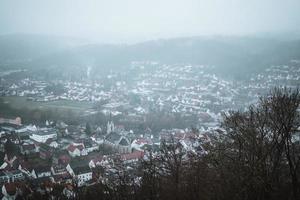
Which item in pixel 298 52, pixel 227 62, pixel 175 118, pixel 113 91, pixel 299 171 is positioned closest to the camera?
pixel 299 171

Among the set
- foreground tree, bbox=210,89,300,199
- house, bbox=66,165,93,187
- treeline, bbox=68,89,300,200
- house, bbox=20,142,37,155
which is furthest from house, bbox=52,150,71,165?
foreground tree, bbox=210,89,300,199

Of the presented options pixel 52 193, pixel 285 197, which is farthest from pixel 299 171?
pixel 52 193

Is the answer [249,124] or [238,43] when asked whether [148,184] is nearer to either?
[249,124]

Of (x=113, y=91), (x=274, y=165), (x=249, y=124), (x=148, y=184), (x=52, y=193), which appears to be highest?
(x=249, y=124)

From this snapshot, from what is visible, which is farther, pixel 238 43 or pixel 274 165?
pixel 238 43

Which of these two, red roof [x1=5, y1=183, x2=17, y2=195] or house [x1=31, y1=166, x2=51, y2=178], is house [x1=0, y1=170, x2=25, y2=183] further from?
red roof [x1=5, y1=183, x2=17, y2=195]

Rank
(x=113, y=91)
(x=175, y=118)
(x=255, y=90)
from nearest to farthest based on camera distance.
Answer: (x=175, y=118) < (x=255, y=90) < (x=113, y=91)
